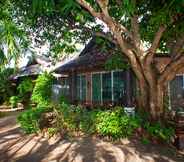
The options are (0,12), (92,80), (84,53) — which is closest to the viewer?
(0,12)

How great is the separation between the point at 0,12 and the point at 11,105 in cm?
2223

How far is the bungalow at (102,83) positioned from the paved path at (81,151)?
4846mm

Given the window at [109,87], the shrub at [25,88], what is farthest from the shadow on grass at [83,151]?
the shrub at [25,88]

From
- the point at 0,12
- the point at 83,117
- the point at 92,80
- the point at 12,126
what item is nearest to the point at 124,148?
the point at 83,117

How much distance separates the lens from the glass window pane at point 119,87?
20.7 m

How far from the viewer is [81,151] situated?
11.8 metres

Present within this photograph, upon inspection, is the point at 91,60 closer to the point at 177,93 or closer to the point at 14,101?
the point at 177,93

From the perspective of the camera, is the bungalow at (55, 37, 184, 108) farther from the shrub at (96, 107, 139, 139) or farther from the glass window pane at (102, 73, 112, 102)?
the shrub at (96, 107, 139, 139)

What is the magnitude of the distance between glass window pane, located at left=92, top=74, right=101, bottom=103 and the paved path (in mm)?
9734

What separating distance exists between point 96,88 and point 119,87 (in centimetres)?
265

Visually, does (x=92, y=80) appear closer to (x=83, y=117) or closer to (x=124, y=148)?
(x=83, y=117)

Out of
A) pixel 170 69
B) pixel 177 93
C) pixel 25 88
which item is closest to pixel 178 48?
pixel 170 69

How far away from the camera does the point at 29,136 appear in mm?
14109

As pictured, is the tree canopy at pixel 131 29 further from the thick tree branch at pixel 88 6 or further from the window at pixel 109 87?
the window at pixel 109 87
